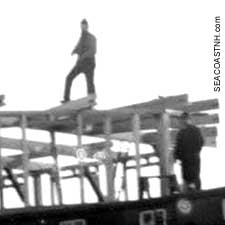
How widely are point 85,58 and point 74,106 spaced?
1.39m

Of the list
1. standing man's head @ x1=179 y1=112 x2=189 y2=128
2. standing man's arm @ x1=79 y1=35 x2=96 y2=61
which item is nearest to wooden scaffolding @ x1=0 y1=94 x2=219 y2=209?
standing man's head @ x1=179 y1=112 x2=189 y2=128

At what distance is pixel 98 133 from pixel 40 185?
77.2 inches

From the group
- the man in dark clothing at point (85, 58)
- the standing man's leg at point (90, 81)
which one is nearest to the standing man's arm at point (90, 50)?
the man in dark clothing at point (85, 58)

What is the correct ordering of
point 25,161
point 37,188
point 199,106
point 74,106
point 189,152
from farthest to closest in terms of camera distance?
point 37,188, point 199,106, point 74,106, point 189,152, point 25,161

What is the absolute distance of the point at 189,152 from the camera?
14500mm

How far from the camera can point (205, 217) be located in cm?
1332

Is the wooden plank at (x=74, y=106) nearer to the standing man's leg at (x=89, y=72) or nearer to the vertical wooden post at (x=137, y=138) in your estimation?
the vertical wooden post at (x=137, y=138)

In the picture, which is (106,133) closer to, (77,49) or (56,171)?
(56,171)

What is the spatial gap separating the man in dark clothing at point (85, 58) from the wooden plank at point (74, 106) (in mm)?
1024

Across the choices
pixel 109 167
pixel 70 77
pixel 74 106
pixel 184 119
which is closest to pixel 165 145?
pixel 184 119

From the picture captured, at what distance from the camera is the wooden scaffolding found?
14.3 meters

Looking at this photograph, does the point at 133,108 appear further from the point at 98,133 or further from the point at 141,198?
the point at 141,198

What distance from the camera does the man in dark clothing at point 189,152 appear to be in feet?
47.5

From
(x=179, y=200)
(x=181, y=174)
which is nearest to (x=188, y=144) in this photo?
(x=181, y=174)
